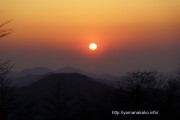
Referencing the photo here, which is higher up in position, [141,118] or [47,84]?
[47,84]

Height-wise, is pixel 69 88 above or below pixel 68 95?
above

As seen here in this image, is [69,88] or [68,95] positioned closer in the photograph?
[68,95]

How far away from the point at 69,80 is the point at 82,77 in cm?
1027

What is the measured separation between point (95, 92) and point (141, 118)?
128 metres

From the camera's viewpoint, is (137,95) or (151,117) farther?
(137,95)

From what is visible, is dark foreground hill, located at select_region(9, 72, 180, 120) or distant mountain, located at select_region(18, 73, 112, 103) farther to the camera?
distant mountain, located at select_region(18, 73, 112, 103)

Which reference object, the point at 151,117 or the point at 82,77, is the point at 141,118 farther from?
the point at 82,77

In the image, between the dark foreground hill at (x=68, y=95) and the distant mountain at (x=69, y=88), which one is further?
the distant mountain at (x=69, y=88)

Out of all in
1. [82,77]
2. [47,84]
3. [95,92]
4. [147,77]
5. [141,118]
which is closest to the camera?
[141,118]

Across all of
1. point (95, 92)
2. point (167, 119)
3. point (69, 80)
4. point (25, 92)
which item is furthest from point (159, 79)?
point (69, 80)

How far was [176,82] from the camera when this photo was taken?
5825cm

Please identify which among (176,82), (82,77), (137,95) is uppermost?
(82,77)

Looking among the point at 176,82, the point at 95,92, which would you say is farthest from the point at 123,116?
the point at 95,92

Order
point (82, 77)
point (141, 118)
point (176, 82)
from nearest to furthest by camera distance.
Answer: point (141, 118)
point (176, 82)
point (82, 77)
